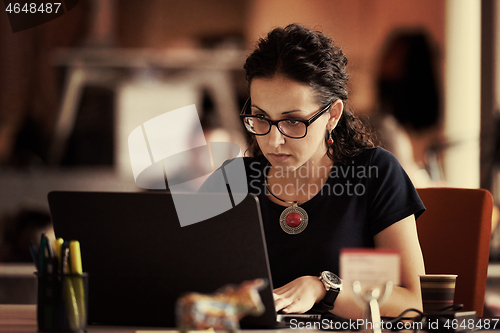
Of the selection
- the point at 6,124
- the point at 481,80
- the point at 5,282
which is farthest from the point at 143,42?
the point at 481,80

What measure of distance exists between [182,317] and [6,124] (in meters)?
4.00

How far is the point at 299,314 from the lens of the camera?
3.06ft

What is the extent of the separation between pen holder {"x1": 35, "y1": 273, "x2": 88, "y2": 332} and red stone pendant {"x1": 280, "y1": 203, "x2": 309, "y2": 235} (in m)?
0.68

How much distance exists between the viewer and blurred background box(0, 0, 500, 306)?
382cm

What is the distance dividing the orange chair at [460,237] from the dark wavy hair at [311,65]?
0.27 meters

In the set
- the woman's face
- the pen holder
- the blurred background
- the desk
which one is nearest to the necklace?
the woman's face

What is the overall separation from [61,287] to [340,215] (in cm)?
78

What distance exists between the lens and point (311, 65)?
4.09 feet

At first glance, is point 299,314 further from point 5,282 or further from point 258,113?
point 5,282

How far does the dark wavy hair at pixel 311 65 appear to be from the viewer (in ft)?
4.08

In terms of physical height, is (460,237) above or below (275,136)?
below

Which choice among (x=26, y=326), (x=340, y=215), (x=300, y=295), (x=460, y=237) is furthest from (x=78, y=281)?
(x=460, y=237)

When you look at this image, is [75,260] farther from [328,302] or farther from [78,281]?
[328,302]

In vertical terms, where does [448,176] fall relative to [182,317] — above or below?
below
